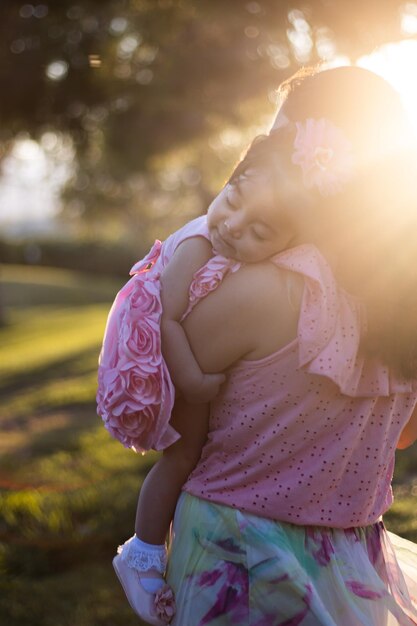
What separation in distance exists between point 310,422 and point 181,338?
13.1 inches

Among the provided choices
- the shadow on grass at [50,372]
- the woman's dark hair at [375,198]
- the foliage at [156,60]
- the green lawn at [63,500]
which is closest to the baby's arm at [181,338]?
the woman's dark hair at [375,198]

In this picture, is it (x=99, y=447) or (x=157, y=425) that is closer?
(x=157, y=425)

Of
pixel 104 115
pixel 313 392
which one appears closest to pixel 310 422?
pixel 313 392

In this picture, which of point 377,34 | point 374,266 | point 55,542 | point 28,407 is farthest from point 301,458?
point 28,407

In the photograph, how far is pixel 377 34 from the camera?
4.50 m

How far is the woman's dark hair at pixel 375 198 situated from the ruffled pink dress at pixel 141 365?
0.25m

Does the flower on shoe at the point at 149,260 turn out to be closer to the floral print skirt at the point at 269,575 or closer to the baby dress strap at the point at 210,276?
the baby dress strap at the point at 210,276

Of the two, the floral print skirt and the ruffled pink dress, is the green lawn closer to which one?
the floral print skirt

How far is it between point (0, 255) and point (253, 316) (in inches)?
1293

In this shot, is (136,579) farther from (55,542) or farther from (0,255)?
(0,255)

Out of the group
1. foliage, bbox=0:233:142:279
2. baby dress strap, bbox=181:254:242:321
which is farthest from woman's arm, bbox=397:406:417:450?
foliage, bbox=0:233:142:279

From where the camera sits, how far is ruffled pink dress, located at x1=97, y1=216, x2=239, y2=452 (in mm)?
1789

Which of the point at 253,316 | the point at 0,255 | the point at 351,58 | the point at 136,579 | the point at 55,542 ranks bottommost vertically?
the point at 0,255

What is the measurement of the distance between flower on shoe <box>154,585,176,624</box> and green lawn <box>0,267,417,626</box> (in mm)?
1586
